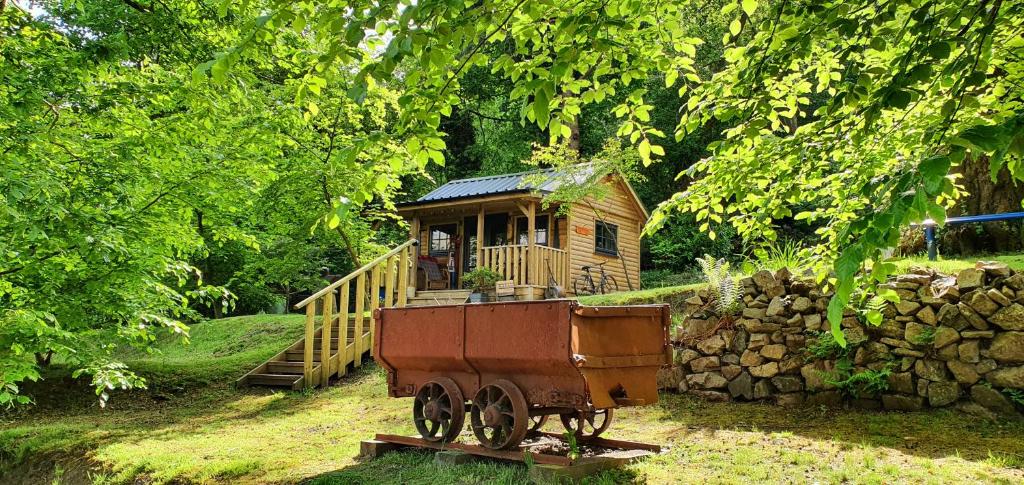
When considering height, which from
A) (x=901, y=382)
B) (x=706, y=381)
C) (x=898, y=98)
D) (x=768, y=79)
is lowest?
(x=706, y=381)

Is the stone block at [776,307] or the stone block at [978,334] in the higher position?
the stone block at [776,307]

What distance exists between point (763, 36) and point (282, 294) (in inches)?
968

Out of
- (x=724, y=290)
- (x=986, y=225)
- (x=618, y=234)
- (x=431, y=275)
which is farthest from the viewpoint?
(x=618, y=234)

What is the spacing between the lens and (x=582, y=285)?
58.9ft

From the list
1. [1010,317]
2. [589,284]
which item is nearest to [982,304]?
[1010,317]

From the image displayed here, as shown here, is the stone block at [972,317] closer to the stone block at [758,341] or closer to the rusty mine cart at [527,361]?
the stone block at [758,341]

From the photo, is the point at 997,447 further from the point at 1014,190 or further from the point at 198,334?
the point at 198,334

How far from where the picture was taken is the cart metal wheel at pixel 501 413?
5.21m

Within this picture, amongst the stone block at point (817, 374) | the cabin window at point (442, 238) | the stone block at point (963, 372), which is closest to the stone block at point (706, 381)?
the stone block at point (817, 374)

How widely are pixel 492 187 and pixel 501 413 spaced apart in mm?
13141

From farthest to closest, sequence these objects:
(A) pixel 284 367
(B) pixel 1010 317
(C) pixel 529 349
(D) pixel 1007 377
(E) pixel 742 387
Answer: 1. (A) pixel 284 367
2. (E) pixel 742 387
3. (B) pixel 1010 317
4. (D) pixel 1007 377
5. (C) pixel 529 349

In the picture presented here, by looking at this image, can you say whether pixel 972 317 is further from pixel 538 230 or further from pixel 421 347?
pixel 538 230

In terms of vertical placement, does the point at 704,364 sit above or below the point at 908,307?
below

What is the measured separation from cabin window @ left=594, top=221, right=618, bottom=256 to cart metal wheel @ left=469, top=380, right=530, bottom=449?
1401 cm
